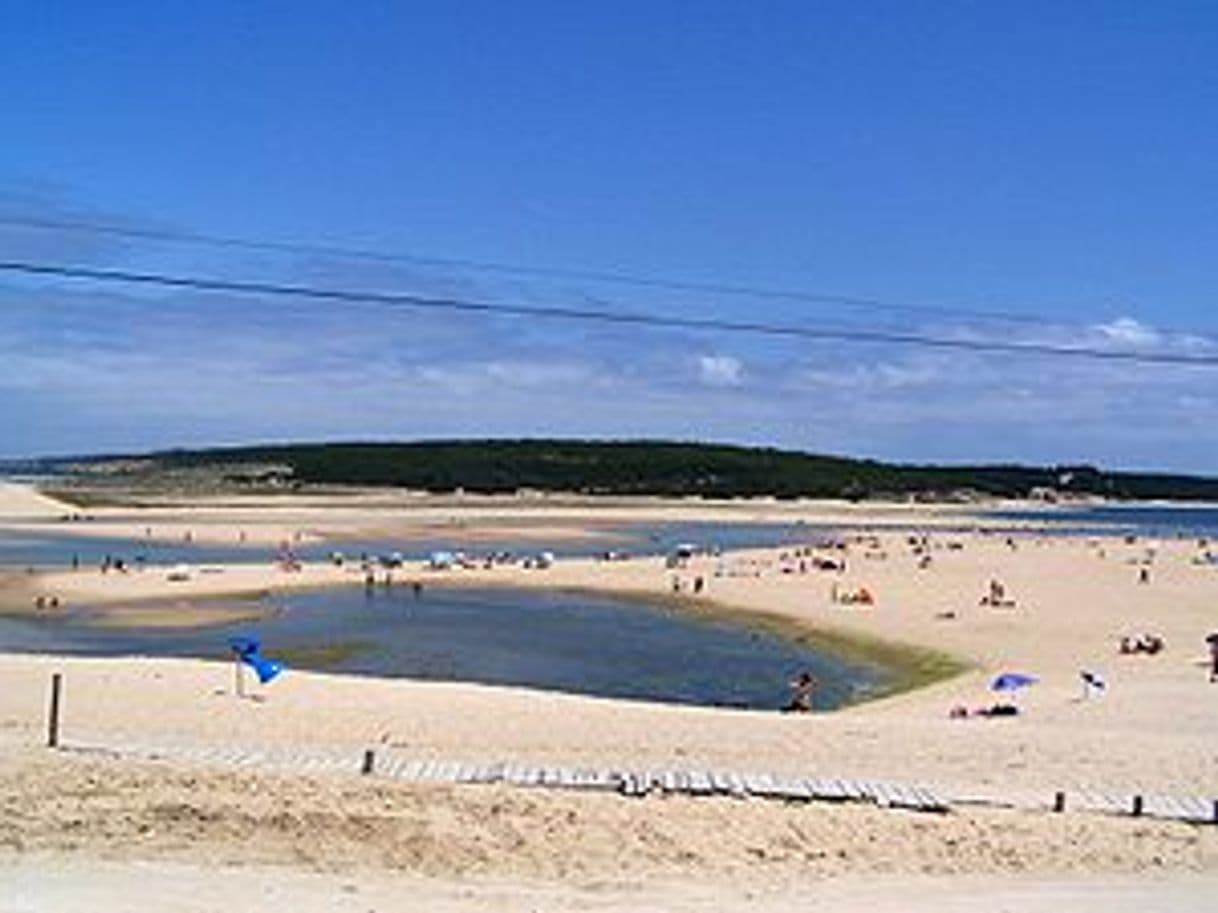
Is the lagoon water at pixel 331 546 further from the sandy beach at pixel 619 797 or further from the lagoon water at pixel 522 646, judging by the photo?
the sandy beach at pixel 619 797

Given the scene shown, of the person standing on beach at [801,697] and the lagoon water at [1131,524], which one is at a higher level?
the lagoon water at [1131,524]

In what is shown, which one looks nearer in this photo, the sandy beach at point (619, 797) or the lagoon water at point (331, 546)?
the sandy beach at point (619, 797)

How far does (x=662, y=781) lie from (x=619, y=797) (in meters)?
0.83

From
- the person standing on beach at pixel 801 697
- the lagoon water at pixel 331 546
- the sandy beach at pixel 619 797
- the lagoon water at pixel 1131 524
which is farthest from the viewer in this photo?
the lagoon water at pixel 1131 524

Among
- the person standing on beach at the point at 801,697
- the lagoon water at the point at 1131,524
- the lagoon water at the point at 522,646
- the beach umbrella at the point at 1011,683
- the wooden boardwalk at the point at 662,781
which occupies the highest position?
the lagoon water at the point at 1131,524

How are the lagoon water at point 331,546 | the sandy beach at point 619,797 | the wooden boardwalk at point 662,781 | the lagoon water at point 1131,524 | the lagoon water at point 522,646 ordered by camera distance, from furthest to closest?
the lagoon water at point 1131,524 → the lagoon water at point 331,546 → the lagoon water at point 522,646 → the wooden boardwalk at point 662,781 → the sandy beach at point 619,797

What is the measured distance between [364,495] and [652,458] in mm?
61958

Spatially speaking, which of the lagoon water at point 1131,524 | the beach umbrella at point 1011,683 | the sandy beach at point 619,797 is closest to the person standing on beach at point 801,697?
the sandy beach at point 619,797

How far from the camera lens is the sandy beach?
528 inches

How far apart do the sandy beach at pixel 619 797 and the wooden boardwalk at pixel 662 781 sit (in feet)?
1.28

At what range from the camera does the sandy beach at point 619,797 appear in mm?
13414

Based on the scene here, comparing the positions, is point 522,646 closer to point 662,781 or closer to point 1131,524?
point 662,781

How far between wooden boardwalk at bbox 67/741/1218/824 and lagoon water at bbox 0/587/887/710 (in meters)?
13.6

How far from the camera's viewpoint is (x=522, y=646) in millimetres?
40188
